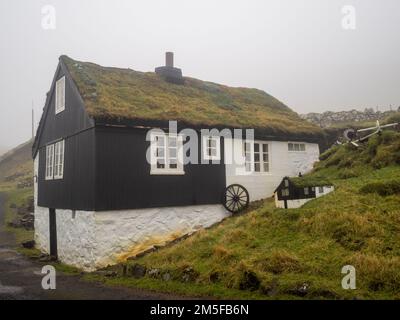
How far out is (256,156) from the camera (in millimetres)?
19094

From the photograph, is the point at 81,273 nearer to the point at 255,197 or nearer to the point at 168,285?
the point at 168,285

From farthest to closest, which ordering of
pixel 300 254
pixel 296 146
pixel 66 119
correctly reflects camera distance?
pixel 296 146
pixel 66 119
pixel 300 254

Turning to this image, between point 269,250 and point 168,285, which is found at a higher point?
point 269,250

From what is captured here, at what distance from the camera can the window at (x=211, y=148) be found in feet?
56.4

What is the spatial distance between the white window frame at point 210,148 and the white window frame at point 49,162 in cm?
789

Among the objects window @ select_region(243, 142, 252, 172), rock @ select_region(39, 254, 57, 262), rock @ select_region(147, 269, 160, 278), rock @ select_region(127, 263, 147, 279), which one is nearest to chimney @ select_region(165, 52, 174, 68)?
window @ select_region(243, 142, 252, 172)

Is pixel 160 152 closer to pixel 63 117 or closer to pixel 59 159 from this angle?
pixel 63 117

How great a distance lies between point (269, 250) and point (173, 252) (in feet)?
11.7

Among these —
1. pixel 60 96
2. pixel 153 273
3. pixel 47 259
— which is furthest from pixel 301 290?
pixel 60 96

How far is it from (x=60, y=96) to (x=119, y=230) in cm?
827

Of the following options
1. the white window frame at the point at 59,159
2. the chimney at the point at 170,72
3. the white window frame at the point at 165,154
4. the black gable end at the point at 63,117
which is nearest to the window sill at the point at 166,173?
the white window frame at the point at 165,154

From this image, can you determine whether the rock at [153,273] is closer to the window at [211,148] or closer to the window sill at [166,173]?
the window sill at [166,173]

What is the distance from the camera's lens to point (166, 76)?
2177cm
